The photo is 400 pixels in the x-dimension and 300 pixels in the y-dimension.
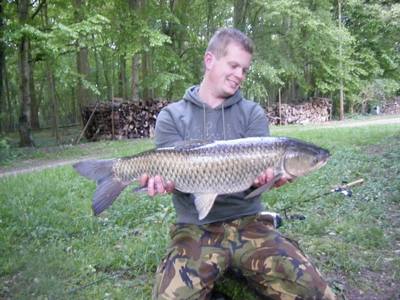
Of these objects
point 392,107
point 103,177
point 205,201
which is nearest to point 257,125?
point 205,201

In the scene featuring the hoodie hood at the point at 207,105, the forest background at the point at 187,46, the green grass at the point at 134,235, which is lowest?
the green grass at the point at 134,235

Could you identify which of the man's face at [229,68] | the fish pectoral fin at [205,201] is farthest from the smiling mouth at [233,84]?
the fish pectoral fin at [205,201]

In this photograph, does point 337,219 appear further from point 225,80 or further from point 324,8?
point 324,8

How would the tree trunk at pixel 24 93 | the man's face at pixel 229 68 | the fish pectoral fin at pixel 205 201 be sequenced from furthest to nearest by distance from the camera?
the tree trunk at pixel 24 93 < the man's face at pixel 229 68 < the fish pectoral fin at pixel 205 201

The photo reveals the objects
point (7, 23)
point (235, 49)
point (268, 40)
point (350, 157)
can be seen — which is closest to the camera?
point (235, 49)

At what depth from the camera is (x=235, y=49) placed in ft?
10.6

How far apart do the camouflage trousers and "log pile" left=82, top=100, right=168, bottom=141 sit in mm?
16426

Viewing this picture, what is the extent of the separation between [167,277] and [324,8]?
25741 mm

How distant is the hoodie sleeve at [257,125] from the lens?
3.45m

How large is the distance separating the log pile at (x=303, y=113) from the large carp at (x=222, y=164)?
24.1 meters

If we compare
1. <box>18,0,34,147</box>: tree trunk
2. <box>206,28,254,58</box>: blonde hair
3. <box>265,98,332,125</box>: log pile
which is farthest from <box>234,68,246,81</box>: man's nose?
<box>265,98,332,125</box>: log pile

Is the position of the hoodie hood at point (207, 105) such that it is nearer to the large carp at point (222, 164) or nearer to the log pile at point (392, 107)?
the large carp at point (222, 164)

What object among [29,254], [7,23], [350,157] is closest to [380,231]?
[29,254]

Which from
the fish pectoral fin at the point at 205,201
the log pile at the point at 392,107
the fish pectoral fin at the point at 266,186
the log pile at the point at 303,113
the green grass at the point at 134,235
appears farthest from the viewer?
the log pile at the point at 392,107
